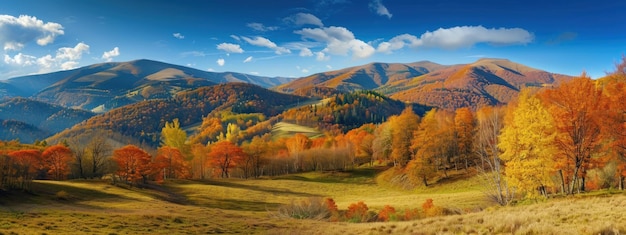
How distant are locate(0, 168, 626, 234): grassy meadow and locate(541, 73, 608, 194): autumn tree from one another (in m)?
4.71

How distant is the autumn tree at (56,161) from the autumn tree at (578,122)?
10187 cm

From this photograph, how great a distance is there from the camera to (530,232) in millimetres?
15477

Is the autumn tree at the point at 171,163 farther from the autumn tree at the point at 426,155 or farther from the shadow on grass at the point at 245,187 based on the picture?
the autumn tree at the point at 426,155

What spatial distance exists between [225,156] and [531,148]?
291ft

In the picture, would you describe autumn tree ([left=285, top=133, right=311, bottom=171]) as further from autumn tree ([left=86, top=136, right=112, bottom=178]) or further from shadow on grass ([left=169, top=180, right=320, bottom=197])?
autumn tree ([left=86, top=136, right=112, bottom=178])

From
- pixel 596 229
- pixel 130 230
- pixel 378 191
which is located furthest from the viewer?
pixel 378 191

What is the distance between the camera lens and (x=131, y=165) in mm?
75375

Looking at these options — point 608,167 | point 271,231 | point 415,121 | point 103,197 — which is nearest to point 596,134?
point 608,167

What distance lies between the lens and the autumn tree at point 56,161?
276 ft

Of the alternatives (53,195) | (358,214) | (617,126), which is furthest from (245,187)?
(617,126)

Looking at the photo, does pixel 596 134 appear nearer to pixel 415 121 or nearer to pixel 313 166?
pixel 415 121

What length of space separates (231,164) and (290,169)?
22965 millimetres

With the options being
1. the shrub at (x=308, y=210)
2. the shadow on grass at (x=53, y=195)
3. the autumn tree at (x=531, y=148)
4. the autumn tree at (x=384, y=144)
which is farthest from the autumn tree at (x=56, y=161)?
the autumn tree at (x=531, y=148)

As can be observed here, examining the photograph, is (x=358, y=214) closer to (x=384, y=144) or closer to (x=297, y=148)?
(x=384, y=144)
